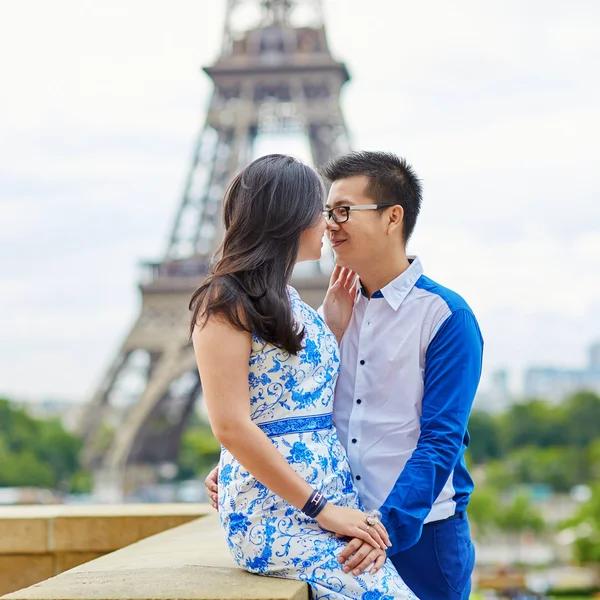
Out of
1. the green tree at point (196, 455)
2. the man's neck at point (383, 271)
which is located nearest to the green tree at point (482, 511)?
the green tree at point (196, 455)

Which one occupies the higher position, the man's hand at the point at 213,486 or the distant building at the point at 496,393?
the man's hand at the point at 213,486

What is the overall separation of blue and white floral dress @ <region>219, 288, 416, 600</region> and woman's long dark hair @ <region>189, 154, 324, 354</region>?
74 millimetres

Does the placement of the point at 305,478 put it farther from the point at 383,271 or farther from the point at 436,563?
the point at 383,271

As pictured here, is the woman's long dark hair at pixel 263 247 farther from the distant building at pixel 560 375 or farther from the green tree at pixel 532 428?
the distant building at pixel 560 375

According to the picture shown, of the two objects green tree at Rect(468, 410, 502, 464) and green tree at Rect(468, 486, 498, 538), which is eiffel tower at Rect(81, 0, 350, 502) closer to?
green tree at Rect(468, 486, 498, 538)

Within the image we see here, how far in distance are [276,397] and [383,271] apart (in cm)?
58

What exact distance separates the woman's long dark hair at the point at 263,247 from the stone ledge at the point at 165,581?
568mm

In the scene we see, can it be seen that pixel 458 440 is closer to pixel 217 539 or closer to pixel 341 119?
pixel 217 539

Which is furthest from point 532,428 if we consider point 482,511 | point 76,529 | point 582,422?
point 76,529

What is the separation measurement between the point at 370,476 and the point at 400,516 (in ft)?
0.78

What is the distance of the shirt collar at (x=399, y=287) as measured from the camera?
10.2 feet

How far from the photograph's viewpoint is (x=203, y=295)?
2760 mm

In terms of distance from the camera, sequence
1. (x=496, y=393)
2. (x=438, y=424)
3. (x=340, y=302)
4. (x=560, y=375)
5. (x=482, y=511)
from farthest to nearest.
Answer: (x=560, y=375) < (x=496, y=393) < (x=482, y=511) < (x=340, y=302) < (x=438, y=424)

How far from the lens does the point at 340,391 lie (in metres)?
3.10
